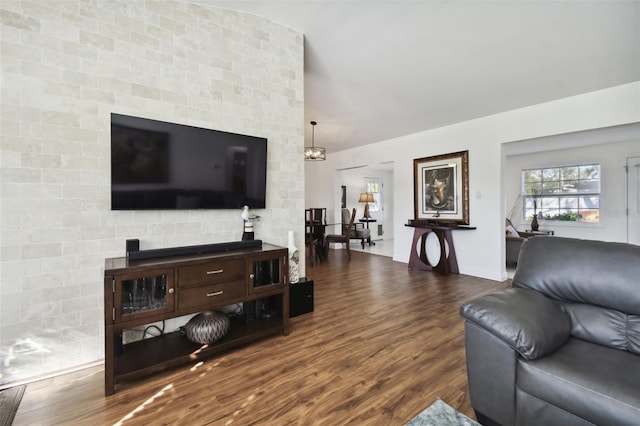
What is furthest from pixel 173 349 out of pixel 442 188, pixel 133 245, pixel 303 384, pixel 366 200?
pixel 366 200

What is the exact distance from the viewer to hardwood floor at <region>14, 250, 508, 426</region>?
151cm

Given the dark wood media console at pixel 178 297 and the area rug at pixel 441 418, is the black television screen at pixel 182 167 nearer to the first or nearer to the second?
the dark wood media console at pixel 178 297

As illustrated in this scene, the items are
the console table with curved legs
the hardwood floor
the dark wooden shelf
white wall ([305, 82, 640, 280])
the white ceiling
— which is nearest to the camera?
the hardwood floor

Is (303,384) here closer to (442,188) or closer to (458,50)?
(458,50)

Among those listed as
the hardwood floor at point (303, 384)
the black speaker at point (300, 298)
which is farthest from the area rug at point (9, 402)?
the black speaker at point (300, 298)

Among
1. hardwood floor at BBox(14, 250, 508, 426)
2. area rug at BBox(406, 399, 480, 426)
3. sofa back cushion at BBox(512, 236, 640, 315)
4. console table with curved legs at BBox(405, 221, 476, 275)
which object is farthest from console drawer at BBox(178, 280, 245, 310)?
console table with curved legs at BBox(405, 221, 476, 275)

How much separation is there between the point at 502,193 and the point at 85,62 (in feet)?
17.2

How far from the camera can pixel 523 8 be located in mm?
2285

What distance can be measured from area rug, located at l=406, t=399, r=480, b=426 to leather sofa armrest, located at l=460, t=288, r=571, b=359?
49 centimetres

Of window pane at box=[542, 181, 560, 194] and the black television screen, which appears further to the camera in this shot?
window pane at box=[542, 181, 560, 194]

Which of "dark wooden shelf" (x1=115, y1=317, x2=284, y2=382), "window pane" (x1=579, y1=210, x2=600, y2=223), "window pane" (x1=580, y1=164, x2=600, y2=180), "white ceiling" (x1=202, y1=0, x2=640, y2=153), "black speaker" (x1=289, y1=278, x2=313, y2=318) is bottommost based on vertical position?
"dark wooden shelf" (x1=115, y1=317, x2=284, y2=382)

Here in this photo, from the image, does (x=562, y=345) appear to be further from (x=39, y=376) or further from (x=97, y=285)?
(x=39, y=376)

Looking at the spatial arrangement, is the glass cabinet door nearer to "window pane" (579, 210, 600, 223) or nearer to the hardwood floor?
the hardwood floor

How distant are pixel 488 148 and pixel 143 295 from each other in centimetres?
496
